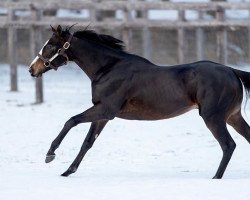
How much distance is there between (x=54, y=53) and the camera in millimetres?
8898

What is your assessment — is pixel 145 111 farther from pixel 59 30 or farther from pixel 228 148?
pixel 59 30

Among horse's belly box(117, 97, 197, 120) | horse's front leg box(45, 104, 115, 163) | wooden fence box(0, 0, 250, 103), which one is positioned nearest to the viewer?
horse's front leg box(45, 104, 115, 163)

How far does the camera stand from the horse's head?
8.90 m

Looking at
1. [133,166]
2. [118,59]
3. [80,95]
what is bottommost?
[80,95]

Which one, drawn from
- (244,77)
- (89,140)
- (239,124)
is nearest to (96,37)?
(89,140)

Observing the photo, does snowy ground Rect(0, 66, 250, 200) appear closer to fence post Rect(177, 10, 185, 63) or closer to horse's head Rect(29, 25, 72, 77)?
horse's head Rect(29, 25, 72, 77)

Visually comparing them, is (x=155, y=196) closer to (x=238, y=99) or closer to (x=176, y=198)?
(x=176, y=198)

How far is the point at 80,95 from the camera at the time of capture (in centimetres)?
1820

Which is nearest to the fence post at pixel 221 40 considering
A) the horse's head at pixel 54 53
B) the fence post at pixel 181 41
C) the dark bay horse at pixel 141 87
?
the fence post at pixel 181 41

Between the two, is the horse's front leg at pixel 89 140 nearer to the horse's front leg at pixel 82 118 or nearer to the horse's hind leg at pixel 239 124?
the horse's front leg at pixel 82 118

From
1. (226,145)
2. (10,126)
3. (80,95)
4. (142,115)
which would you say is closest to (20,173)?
(142,115)

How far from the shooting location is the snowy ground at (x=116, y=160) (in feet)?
24.0

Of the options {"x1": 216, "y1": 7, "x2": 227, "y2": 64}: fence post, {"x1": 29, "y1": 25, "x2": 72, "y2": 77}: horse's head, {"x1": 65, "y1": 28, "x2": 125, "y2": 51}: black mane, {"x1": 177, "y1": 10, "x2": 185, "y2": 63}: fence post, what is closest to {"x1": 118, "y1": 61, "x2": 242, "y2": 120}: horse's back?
{"x1": 65, "y1": 28, "x2": 125, "y2": 51}: black mane

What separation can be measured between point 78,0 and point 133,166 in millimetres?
7993
